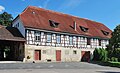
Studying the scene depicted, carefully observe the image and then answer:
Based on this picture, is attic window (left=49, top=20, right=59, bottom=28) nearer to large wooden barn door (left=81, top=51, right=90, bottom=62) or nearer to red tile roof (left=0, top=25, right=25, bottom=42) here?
red tile roof (left=0, top=25, right=25, bottom=42)

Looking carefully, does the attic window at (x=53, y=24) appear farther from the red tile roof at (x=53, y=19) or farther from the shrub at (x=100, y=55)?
the shrub at (x=100, y=55)

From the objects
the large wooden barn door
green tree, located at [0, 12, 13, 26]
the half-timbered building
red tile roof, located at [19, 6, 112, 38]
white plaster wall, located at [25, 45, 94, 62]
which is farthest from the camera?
green tree, located at [0, 12, 13, 26]

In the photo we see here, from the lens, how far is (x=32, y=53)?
109 ft

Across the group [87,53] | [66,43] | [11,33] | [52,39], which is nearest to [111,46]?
[87,53]

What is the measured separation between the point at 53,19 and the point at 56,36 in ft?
12.3

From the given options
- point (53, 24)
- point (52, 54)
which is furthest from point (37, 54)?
point (53, 24)

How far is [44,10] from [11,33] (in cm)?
955

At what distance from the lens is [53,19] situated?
127 ft

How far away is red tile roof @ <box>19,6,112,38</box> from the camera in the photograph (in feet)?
113

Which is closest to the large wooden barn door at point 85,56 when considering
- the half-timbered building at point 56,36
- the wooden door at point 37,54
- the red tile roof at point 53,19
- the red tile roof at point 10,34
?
the half-timbered building at point 56,36

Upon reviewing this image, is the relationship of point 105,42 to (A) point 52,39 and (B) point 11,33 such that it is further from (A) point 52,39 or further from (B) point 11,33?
(B) point 11,33

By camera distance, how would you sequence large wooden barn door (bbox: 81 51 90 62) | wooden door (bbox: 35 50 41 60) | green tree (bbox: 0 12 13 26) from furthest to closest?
green tree (bbox: 0 12 13 26)
large wooden barn door (bbox: 81 51 90 62)
wooden door (bbox: 35 50 41 60)

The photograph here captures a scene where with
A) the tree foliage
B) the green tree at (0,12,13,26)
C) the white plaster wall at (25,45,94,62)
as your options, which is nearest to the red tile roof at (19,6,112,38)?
the white plaster wall at (25,45,94,62)

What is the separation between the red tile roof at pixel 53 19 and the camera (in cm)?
3438
